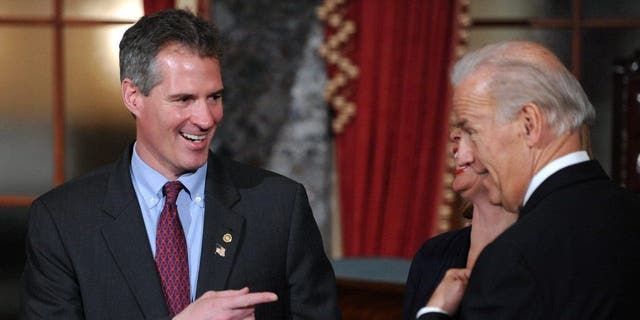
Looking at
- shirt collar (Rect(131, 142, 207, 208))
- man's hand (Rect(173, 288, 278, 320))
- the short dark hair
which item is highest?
the short dark hair

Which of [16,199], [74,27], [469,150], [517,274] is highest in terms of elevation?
[74,27]

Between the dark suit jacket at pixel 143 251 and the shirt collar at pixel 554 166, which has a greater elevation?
the shirt collar at pixel 554 166

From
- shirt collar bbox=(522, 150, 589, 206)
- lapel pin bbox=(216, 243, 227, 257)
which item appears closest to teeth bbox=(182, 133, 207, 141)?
lapel pin bbox=(216, 243, 227, 257)

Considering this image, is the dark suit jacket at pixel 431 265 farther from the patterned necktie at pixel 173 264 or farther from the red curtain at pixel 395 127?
the red curtain at pixel 395 127

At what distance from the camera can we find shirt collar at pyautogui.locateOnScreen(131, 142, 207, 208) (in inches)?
95.1

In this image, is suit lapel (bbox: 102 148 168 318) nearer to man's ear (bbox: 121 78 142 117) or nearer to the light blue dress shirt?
the light blue dress shirt

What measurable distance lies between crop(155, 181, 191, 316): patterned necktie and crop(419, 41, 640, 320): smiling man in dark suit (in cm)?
71

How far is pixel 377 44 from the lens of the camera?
224 inches

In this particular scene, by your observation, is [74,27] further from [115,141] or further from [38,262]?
[38,262]

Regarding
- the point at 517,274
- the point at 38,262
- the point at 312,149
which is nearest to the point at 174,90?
the point at 38,262

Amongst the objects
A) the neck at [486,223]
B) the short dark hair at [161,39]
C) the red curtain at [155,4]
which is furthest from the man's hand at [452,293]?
the red curtain at [155,4]

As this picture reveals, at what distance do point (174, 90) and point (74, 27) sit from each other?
364 centimetres

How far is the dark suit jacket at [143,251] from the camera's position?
2.30 meters

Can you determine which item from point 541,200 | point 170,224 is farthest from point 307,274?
point 541,200
